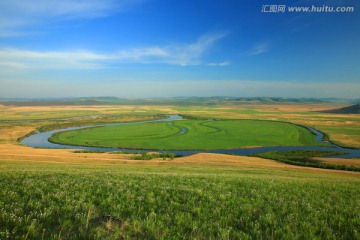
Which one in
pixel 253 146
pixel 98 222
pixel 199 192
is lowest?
pixel 253 146

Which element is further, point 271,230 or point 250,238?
point 271,230

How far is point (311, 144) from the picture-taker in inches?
2781

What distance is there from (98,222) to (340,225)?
23.1 ft

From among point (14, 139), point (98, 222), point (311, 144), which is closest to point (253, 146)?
point (311, 144)

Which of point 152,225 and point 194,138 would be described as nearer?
Answer: point 152,225

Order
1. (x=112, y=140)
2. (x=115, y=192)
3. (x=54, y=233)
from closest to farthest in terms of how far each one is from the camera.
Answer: (x=54, y=233) → (x=115, y=192) → (x=112, y=140)

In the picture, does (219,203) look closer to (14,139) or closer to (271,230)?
(271,230)

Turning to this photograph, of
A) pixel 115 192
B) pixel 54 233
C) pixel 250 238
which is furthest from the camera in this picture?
pixel 115 192

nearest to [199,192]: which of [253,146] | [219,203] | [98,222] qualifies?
[219,203]

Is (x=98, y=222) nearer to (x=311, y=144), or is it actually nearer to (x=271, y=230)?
(x=271, y=230)

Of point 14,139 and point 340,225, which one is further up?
point 340,225

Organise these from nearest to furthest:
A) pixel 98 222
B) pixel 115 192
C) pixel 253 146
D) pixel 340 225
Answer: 1. pixel 98 222
2. pixel 340 225
3. pixel 115 192
4. pixel 253 146

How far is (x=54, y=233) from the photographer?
190 inches

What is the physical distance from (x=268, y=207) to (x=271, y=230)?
1901mm
